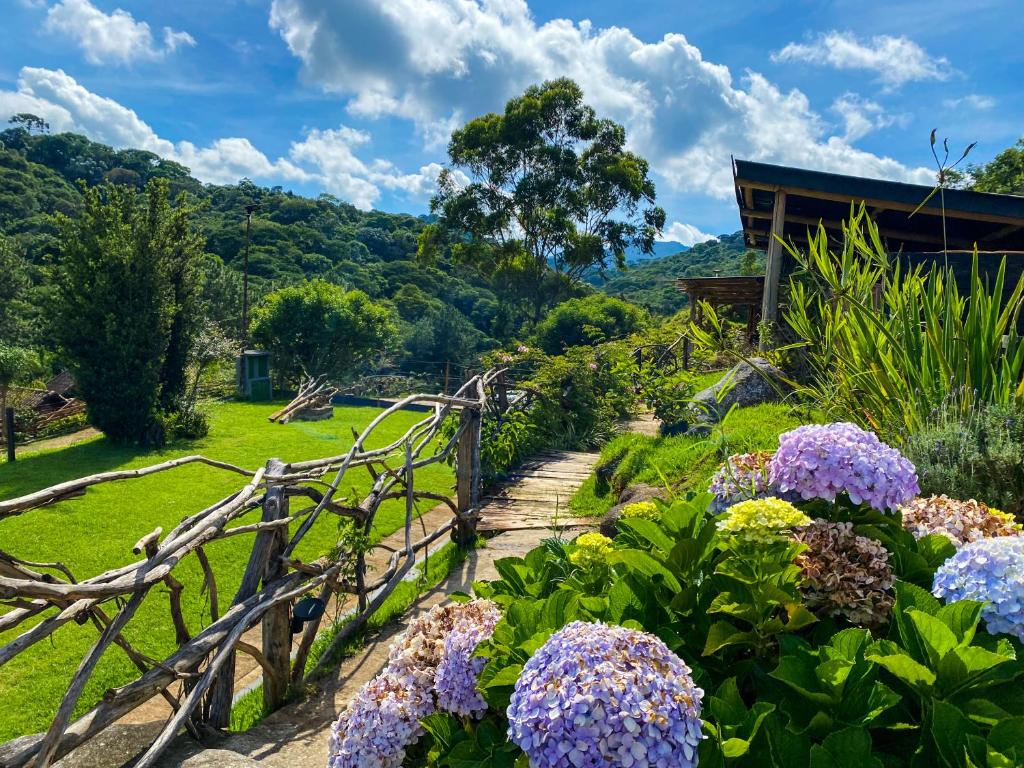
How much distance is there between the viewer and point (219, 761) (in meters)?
1.66

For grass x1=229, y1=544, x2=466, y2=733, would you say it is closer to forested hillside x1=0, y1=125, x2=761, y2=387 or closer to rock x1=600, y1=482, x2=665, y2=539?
rock x1=600, y1=482, x2=665, y2=539

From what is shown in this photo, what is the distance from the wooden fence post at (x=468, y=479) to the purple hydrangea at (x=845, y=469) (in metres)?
3.69

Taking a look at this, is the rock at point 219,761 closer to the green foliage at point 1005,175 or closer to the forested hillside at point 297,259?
the forested hillside at point 297,259

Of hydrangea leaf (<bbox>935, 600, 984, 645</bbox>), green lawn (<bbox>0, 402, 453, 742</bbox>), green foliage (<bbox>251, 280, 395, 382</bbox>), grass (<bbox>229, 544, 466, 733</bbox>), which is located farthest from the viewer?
green foliage (<bbox>251, 280, 395, 382</bbox>)

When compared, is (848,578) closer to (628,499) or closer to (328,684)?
(328,684)

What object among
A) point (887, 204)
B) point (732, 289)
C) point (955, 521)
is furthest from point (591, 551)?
point (732, 289)

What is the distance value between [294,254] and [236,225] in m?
4.97

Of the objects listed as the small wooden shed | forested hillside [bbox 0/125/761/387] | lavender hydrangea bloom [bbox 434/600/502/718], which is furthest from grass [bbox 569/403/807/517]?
the small wooden shed

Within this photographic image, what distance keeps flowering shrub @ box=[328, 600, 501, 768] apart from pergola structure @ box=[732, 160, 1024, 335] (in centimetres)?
537

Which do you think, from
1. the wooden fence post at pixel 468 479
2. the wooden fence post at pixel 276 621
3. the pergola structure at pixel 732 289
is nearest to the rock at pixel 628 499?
the wooden fence post at pixel 468 479

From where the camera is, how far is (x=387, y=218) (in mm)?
60438

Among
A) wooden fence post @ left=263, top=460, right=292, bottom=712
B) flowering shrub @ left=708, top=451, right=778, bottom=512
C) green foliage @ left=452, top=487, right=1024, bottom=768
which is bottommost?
wooden fence post @ left=263, top=460, right=292, bottom=712

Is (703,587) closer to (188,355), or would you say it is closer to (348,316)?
(188,355)

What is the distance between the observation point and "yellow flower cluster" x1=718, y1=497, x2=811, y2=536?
3.84 ft
